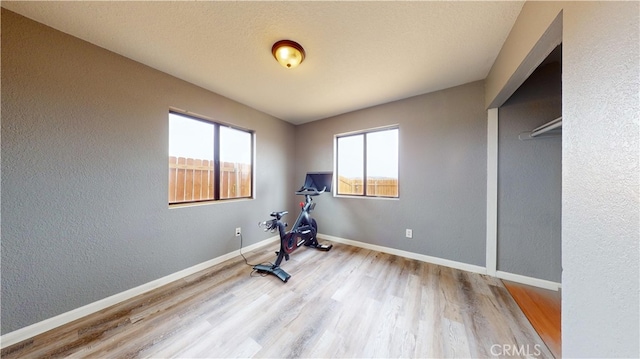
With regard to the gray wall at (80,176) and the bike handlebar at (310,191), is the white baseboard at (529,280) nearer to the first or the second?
the bike handlebar at (310,191)

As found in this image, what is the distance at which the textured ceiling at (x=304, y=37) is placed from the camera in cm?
133

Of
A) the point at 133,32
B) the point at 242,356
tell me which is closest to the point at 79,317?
the point at 242,356

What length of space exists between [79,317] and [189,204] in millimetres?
1221

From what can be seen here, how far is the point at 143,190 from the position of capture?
6.38 ft

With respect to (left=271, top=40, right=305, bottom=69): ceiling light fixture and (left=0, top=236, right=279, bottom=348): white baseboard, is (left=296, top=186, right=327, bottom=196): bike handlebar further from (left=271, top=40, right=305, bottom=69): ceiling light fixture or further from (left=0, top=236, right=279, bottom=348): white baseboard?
(left=271, top=40, right=305, bottom=69): ceiling light fixture

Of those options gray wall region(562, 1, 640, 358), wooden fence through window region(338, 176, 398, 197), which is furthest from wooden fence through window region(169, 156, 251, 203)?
gray wall region(562, 1, 640, 358)

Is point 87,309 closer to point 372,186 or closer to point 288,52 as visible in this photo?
point 288,52

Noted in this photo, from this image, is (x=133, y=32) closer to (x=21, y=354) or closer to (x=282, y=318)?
(x=21, y=354)

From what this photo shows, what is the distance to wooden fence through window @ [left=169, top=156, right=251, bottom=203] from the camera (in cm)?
227

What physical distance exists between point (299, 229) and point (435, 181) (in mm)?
2044

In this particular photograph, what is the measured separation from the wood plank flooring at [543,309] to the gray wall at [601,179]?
805 millimetres

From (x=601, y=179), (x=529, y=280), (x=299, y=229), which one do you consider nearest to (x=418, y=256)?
(x=529, y=280)

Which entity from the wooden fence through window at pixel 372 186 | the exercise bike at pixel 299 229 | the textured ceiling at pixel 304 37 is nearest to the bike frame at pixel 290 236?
the exercise bike at pixel 299 229

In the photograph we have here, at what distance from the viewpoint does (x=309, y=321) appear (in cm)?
154
